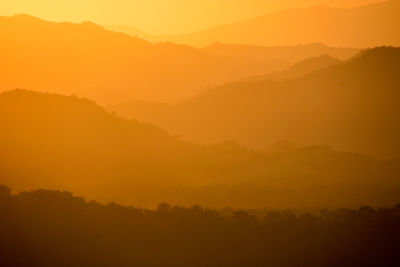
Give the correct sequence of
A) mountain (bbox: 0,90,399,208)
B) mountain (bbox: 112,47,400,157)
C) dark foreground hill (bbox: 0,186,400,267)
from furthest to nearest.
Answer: mountain (bbox: 112,47,400,157)
mountain (bbox: 0,90,399,208)
dark foreground hill (bbox: 0,186,400,267)

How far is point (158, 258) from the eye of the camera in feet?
181

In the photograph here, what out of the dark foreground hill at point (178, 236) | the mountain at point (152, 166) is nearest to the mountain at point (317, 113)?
the mountain at point (152, 166)

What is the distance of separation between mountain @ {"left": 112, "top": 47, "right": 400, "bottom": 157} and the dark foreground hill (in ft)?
247

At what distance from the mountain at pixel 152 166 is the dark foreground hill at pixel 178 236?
79.6 ft

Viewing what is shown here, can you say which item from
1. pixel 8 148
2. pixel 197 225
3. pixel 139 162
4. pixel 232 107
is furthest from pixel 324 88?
pixel 197 225

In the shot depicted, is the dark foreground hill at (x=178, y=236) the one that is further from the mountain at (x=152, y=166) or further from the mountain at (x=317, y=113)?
the mountain at (x=317, y=113)

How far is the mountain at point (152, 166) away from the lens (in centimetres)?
9162

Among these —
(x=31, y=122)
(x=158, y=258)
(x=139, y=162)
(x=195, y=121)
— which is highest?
(x=195, y=121)

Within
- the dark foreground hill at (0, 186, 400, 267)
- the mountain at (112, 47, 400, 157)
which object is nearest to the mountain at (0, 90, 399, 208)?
the dark foreground hill at (0, 186, 400, 267)

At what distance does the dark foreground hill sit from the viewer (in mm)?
54406

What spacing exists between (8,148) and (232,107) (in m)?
98.3

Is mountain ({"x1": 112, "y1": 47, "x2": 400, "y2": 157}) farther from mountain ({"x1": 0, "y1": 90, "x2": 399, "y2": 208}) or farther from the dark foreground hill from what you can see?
the dark foreground hill

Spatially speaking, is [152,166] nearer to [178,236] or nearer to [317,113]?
[178,236]

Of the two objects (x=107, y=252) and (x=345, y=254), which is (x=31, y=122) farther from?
(x=345, y=254)
